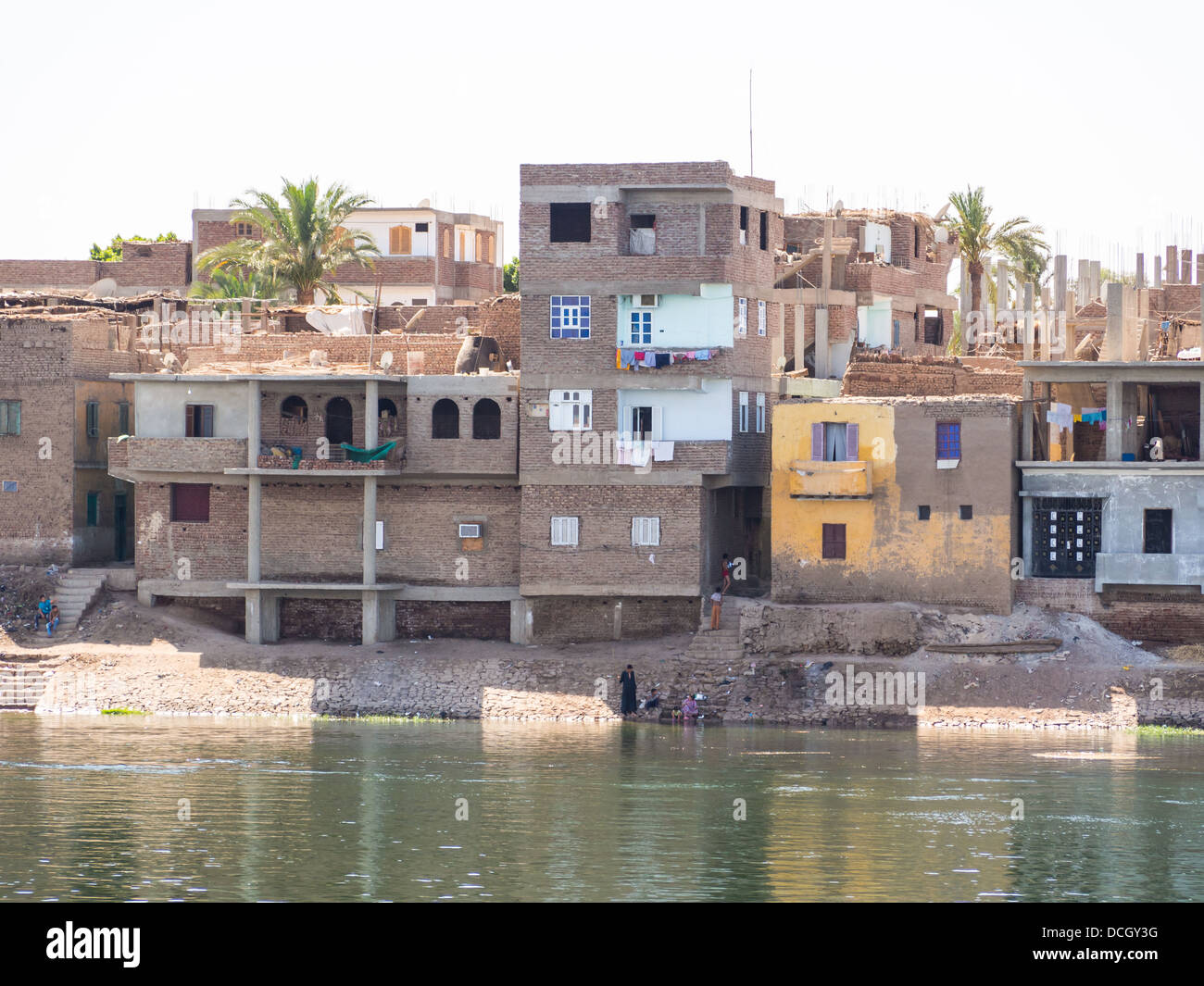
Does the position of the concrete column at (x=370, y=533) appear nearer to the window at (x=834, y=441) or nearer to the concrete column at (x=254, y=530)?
the concrete column at (x=254, y=530)

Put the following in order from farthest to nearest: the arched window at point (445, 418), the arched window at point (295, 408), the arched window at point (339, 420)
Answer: the arched window at point (295, 408) → the arched window at point (339, 420) → the arched window at point (445, 418)

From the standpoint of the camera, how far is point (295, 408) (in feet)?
209

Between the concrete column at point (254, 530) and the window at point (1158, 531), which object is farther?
the concrete column at point (254, 530)

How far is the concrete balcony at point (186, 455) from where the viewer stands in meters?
62.7

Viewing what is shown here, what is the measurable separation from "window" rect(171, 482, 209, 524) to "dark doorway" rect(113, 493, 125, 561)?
4181 millimetres

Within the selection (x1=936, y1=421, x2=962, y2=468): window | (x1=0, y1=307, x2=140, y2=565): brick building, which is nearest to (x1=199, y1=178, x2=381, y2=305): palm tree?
(x1=0, y1=307, x2=140, y2=565): brick building

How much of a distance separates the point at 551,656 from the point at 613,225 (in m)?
11.7

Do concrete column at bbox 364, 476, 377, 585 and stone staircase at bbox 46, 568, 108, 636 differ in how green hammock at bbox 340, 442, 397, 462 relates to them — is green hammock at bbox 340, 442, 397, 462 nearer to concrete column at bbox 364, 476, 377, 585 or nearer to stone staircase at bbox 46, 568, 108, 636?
concrete column at bbox 364, 476, 377, 585

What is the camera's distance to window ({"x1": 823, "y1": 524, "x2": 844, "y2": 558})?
197 feet

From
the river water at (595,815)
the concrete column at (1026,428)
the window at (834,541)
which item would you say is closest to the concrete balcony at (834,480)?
the window at (834,541)

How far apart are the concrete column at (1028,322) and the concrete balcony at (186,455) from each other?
21803 mm

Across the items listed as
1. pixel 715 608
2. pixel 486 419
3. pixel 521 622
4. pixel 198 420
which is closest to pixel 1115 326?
pixel 715 608
